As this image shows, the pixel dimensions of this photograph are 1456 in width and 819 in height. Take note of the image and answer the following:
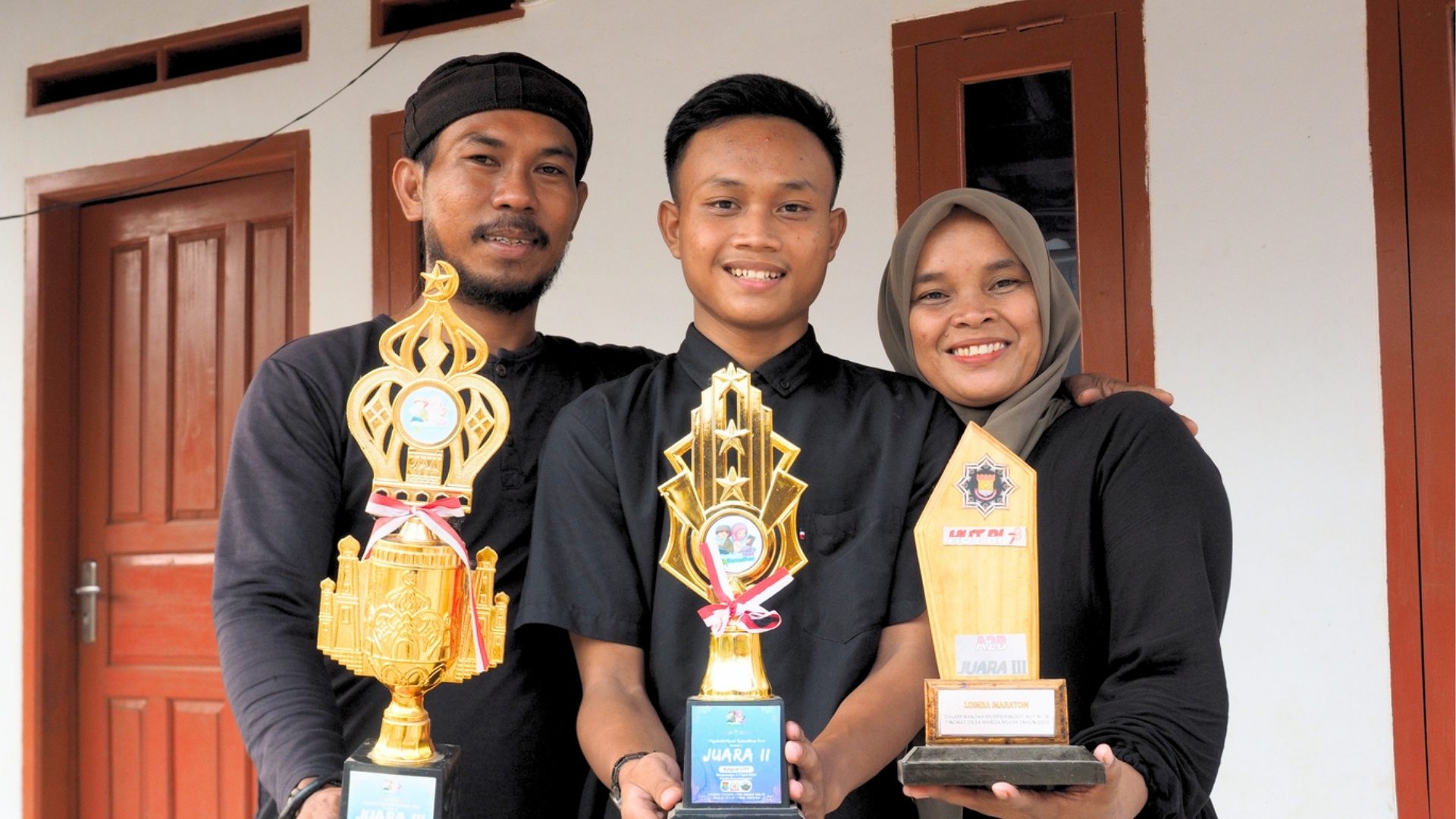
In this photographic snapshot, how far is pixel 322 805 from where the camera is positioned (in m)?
1.30

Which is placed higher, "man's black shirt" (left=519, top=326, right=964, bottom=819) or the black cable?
the black cable

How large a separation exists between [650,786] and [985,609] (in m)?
0.40

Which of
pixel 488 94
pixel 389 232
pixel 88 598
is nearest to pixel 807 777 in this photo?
pixel 488 94

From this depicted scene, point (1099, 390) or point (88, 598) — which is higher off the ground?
point (1099, 390)

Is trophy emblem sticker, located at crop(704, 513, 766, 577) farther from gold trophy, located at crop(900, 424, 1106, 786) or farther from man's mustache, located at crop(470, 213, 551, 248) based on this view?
man's mustache, located at crop(470, 213, 551, 248)

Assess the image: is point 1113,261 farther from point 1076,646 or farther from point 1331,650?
point 1076,646

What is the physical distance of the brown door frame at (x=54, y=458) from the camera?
4.04 m

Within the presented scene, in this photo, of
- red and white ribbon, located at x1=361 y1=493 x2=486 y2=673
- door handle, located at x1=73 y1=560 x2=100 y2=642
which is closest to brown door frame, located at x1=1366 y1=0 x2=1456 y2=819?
red and white ribbon, located at x1=361 y1=493 x2=486 y2=673

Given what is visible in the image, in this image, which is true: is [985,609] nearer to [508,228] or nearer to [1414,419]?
[508,228]

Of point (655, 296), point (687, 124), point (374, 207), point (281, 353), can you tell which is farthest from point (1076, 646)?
point (374, 207)

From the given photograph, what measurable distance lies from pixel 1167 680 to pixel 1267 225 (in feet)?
5.65

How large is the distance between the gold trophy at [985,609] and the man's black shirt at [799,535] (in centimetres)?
10

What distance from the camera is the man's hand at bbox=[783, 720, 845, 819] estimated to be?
123cm

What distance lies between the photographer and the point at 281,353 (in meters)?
1.75
